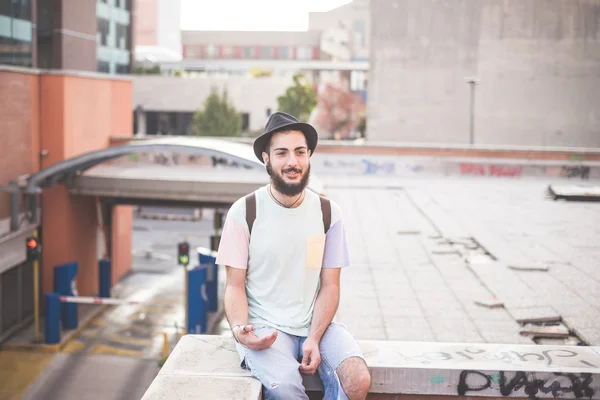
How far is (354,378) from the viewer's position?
3.86 m

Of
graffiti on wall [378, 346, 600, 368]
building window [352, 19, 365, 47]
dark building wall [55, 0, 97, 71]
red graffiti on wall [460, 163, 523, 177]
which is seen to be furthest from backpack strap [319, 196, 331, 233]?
building window [352, 19, 365, 47]

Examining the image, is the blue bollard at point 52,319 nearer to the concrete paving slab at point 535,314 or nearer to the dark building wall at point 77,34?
the dark building wall at point 77,34

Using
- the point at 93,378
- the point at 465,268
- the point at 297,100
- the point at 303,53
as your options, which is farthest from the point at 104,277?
the point at 303,53

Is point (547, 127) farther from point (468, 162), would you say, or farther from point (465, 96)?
point (468, 162)

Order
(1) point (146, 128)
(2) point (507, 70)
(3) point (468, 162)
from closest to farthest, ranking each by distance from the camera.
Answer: (3) point (468, 162)
(2) point (507, 70)
(1) point (146, 128)

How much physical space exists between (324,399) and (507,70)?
36.6m

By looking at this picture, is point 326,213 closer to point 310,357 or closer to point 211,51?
point 310,357

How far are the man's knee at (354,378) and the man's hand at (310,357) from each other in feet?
0.46

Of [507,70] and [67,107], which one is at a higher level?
[507,70]

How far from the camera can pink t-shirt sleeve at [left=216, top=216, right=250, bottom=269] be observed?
13.8 feet

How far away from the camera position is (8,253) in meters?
19.5

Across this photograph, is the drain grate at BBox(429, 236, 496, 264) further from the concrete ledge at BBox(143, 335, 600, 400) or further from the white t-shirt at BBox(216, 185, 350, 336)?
the white t-shirt at BBox(216, 185, 350, 336)

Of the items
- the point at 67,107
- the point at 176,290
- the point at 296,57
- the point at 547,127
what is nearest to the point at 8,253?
the point at 67,107

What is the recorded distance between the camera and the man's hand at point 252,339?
3.90 m
